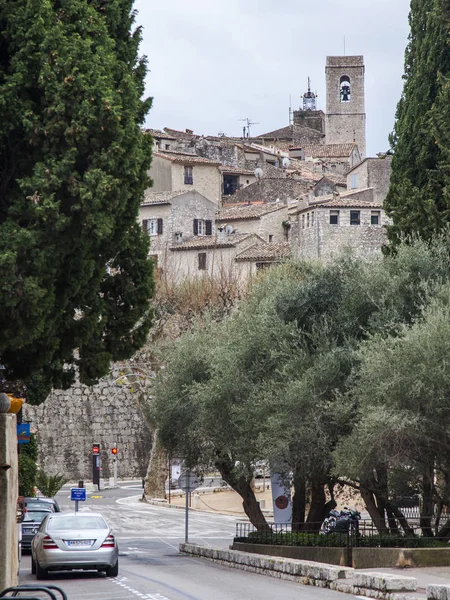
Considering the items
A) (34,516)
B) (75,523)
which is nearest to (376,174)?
(34,516)

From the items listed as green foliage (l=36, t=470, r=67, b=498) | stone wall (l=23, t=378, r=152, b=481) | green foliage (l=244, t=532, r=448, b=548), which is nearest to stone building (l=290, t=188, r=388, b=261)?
stone wall (l=23, t=378, r=152, b=481)

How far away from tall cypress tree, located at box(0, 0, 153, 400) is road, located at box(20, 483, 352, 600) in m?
4.83

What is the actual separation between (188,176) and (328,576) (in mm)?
86372

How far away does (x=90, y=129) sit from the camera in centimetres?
1536

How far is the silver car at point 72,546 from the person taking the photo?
22.5 m

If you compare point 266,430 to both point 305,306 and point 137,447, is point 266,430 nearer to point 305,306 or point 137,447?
point 305,306

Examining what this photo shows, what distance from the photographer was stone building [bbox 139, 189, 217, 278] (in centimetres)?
9719

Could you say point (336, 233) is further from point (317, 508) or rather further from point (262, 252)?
point (317, 508)

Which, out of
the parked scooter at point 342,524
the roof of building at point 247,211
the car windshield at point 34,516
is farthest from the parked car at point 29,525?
the roof of building at point 247,211

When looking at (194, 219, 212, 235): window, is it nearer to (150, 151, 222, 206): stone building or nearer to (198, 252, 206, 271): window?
(150, 151, 222, 206): stone building

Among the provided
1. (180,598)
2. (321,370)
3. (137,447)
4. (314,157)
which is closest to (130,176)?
(180,598)

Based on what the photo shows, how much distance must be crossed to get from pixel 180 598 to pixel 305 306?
10.9m

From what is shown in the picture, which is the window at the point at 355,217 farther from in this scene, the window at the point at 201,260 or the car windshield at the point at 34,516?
the car windshield at the point at 34,516

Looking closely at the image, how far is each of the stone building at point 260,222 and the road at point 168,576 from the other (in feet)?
166
